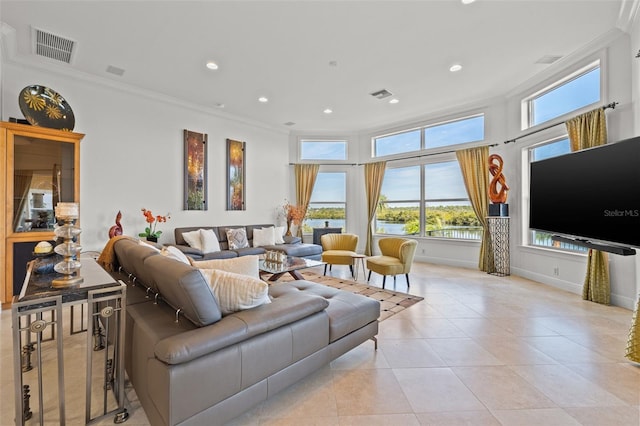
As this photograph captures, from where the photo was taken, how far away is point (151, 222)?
4645 millimetres

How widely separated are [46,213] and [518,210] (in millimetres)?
7219

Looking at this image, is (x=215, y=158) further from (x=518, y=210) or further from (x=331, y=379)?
(x=518, y=210)

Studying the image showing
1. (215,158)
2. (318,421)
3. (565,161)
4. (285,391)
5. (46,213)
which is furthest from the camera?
(215,158)

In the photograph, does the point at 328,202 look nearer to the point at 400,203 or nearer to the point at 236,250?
the point at 400,203

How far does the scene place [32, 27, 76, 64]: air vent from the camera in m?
3.20

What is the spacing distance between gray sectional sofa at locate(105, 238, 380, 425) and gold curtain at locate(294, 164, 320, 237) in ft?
16.8

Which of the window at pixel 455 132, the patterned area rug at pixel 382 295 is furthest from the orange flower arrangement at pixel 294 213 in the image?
the window at pixel 455 132

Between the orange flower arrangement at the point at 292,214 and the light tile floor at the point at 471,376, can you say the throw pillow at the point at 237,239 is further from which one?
the light tile floor at the point at 471,376

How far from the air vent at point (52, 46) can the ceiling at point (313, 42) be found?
64mm

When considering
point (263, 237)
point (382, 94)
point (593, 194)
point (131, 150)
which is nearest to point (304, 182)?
point (263, 237)

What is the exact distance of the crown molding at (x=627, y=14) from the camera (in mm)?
2832

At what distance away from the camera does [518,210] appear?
500 cm

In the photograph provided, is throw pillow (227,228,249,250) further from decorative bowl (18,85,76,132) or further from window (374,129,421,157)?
window (374,129,421,157)

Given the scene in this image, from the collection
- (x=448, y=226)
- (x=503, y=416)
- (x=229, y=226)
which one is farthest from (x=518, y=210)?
(x=229, y=226)
